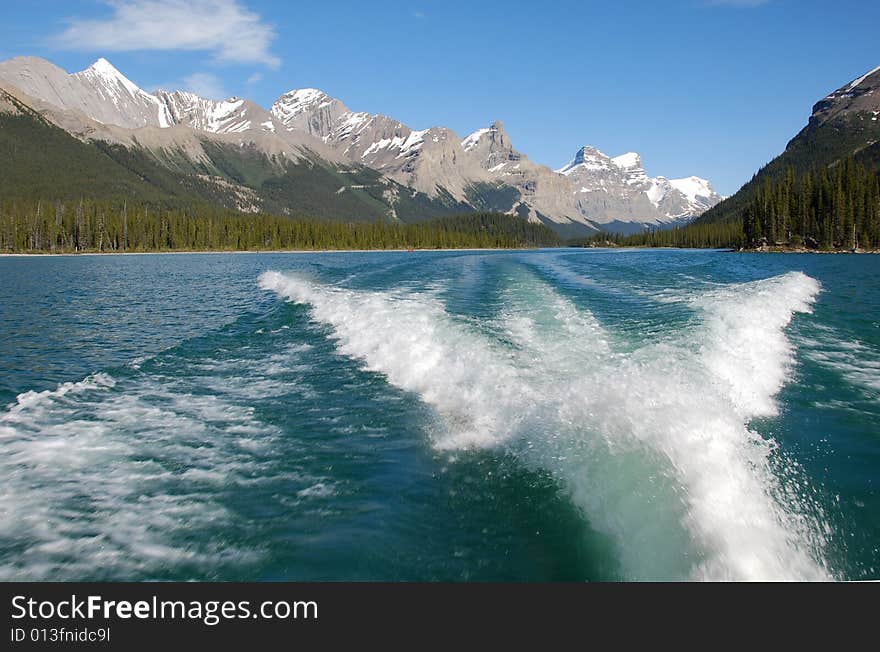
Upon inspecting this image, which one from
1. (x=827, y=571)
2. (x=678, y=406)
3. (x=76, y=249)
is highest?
(x=76, y=249)

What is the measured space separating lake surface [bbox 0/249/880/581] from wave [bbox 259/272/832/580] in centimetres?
5

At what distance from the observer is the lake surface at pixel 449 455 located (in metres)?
6.04

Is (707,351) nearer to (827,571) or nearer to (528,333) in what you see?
(528,333)

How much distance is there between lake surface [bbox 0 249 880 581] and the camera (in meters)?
6.04

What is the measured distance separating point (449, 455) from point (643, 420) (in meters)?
3.18

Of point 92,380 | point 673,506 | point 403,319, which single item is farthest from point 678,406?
point 92,380

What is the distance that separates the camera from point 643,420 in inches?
352

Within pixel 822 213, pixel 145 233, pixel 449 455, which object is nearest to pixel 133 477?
pixel 449 455

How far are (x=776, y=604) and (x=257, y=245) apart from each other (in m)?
150

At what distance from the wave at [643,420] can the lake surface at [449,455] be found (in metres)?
0.05

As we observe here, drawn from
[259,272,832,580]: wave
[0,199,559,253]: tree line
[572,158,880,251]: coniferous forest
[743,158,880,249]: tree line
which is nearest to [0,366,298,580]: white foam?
[259,272,832,580]: wave

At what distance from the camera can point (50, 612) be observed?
495 cm

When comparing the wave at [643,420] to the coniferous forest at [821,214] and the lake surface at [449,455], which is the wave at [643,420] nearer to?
the lake surface at [449,455]

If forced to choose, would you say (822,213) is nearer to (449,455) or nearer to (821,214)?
(821,214)
